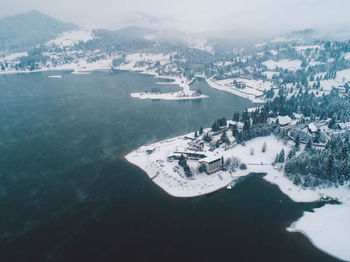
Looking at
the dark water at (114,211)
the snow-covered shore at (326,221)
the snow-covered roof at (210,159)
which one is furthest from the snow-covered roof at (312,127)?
the snow-covered roof at (210,159)

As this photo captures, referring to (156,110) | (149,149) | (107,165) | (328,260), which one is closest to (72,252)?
(107,165)

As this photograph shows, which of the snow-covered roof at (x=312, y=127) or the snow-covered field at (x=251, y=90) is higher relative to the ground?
the snow-covered field at (x=251, y=90)

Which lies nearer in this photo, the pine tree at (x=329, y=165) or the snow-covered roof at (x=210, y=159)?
the pine tree at (x=329, y=165)


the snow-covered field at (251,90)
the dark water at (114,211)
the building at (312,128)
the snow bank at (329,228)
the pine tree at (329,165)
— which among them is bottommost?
the snow bank at (329,228)

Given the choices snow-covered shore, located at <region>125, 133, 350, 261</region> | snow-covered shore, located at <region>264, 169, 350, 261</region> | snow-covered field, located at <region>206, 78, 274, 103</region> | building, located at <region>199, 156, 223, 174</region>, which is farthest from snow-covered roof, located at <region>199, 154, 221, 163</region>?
snow-covered field, located at <region>206, 78, 274, 103</region>

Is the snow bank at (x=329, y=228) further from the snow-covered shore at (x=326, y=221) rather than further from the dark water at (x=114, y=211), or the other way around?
the dark water at (x=114, y=211)

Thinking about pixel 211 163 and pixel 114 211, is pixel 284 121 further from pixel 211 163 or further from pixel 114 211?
pixel 114 211
